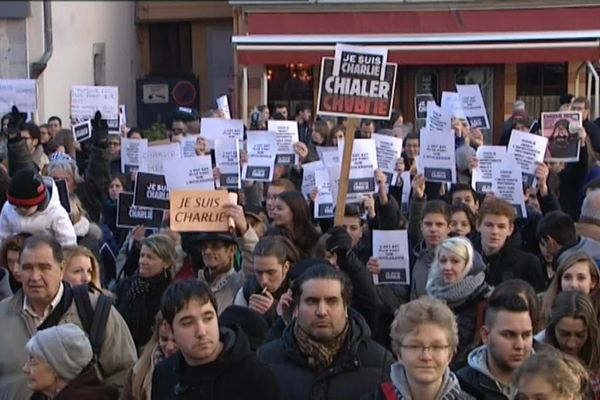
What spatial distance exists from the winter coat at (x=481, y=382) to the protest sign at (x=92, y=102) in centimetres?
985

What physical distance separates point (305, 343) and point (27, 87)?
9539 mm

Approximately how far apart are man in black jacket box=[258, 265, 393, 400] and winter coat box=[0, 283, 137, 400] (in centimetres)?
78

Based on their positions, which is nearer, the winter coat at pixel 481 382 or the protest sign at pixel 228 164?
the winter coat at pixel 481 382

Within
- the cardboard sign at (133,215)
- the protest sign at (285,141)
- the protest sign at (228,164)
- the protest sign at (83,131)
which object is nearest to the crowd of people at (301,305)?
the cardboard sign at (133,215)

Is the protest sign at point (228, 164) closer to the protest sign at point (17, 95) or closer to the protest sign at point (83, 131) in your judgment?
the protest sign at point (83, 131)

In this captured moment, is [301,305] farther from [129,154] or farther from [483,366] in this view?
[129,154]

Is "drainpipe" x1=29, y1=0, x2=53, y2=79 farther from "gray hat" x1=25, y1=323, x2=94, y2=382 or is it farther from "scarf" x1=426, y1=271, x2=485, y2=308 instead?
"gray hat" x1=25, y1=323, x2=94, y2=382

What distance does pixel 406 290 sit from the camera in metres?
7.81

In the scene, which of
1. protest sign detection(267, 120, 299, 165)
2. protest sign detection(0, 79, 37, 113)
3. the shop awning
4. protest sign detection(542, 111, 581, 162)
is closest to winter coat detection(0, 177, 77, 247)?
protest sign detection(267, 120, 299, 165)

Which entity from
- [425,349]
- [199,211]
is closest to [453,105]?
[199,211]

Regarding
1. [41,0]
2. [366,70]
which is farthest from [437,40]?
[366,70]

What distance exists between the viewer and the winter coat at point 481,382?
190 inches

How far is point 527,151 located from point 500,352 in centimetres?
513

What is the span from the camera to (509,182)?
943 cm
